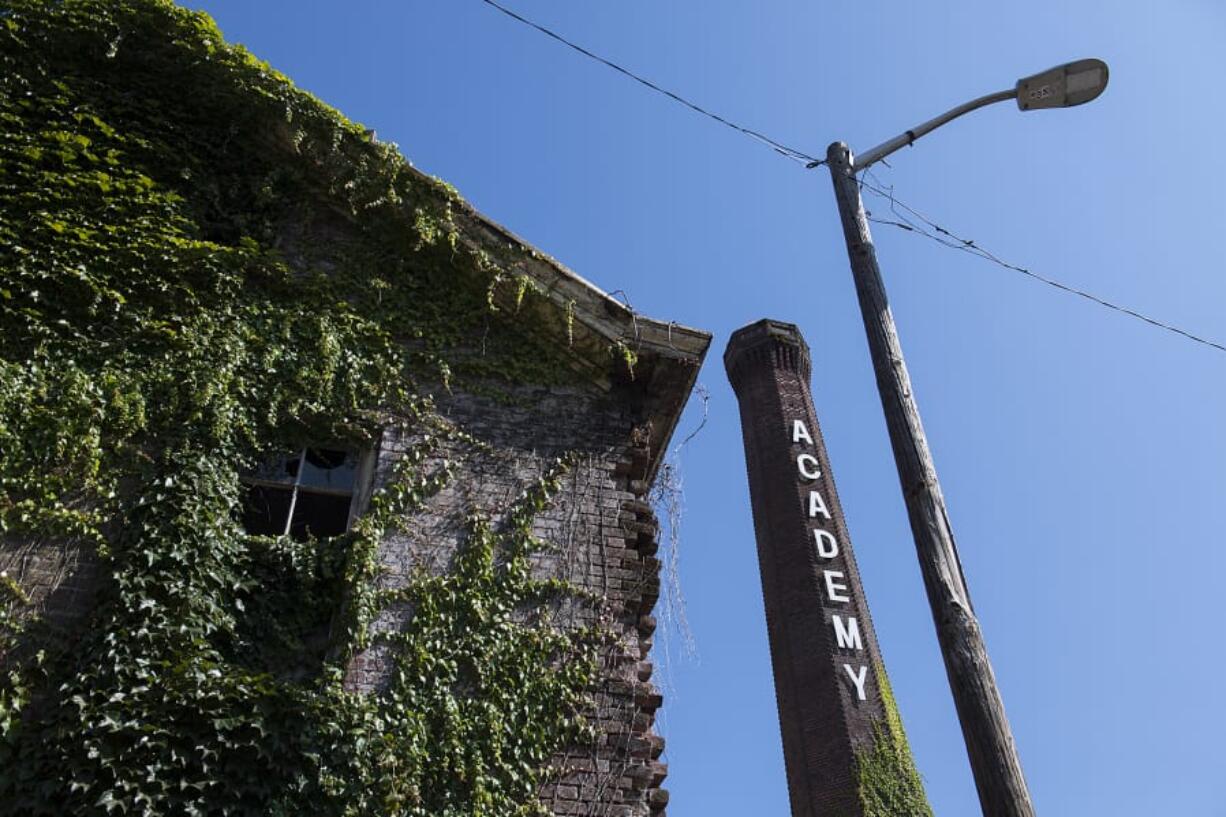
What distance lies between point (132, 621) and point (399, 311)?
330cm

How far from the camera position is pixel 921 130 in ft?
26.5

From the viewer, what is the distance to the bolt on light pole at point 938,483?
4922mm

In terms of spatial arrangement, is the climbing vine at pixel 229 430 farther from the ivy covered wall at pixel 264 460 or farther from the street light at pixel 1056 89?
the street light at pixel 1056 89

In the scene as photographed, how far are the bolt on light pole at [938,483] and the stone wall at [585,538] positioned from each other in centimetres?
241

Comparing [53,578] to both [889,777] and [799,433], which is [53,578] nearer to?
[889,777]

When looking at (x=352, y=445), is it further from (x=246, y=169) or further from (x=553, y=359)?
(x=246, y=169)

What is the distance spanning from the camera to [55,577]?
6.77 meters

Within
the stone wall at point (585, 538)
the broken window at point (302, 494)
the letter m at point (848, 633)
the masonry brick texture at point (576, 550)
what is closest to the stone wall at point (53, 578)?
the masonry brick texture at point (576, 550)

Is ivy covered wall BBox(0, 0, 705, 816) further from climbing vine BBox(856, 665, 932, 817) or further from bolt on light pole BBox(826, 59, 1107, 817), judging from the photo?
climbing vine BBox(856, 665, 932, 817)

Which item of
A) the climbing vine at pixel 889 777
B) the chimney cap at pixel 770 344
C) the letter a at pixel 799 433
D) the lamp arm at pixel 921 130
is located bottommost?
the lamp arm at pixel 921 130

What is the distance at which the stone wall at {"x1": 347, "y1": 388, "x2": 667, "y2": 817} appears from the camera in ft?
22.6

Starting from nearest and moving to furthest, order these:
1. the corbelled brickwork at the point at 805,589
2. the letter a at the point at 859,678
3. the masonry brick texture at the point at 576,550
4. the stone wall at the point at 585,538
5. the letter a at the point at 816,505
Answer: the masonry brick texture at the point at 576,550, the stone wall at the point at 585,538, the corbelled brickwork at the point at 805,589, the letter a at the point at 859,678, the letter a at the point at 816,505

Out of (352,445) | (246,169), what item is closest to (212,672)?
(352,445)

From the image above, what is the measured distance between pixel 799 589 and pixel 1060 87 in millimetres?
22844
